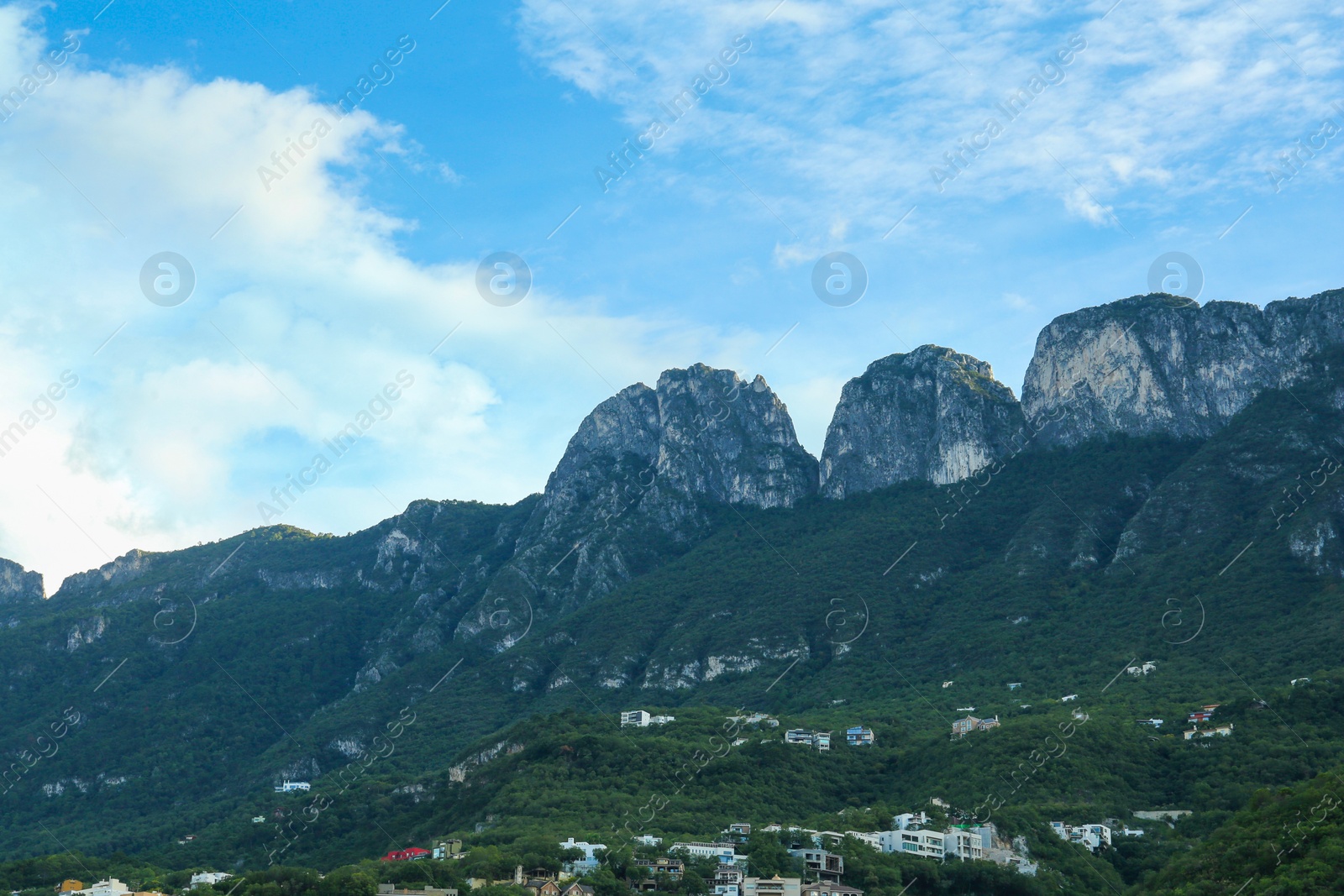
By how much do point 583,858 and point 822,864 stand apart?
1345cm

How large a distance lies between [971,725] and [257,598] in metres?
127

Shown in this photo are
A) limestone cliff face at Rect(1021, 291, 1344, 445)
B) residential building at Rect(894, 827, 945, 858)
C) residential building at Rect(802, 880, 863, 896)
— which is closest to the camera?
residential building at Rect(802, 880, 863, 896)

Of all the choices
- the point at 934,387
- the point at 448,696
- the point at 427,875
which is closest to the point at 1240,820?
the point at 427,875

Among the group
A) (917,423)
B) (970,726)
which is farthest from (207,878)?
(917,423)

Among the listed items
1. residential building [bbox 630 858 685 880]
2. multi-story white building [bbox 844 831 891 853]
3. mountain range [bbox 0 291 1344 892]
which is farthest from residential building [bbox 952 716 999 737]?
residential building [bbox 630 858 685 880]

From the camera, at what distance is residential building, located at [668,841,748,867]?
76.5 m

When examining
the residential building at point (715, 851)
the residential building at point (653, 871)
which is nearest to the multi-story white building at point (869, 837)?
the residential building at point (715, 851)

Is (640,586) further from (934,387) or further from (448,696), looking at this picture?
(934,387)

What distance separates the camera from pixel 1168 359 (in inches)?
6280

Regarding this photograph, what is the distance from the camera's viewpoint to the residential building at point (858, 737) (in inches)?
4215

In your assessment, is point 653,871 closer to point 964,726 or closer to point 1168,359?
point 964,726

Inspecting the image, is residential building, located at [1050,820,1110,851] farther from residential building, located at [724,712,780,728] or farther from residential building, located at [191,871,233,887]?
residential building, located at [191,871,233,887]

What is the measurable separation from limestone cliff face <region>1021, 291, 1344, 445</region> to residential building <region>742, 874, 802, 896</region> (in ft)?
331

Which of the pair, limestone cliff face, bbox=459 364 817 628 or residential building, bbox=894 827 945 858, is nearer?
residential building, bbox=894 827 945 858
